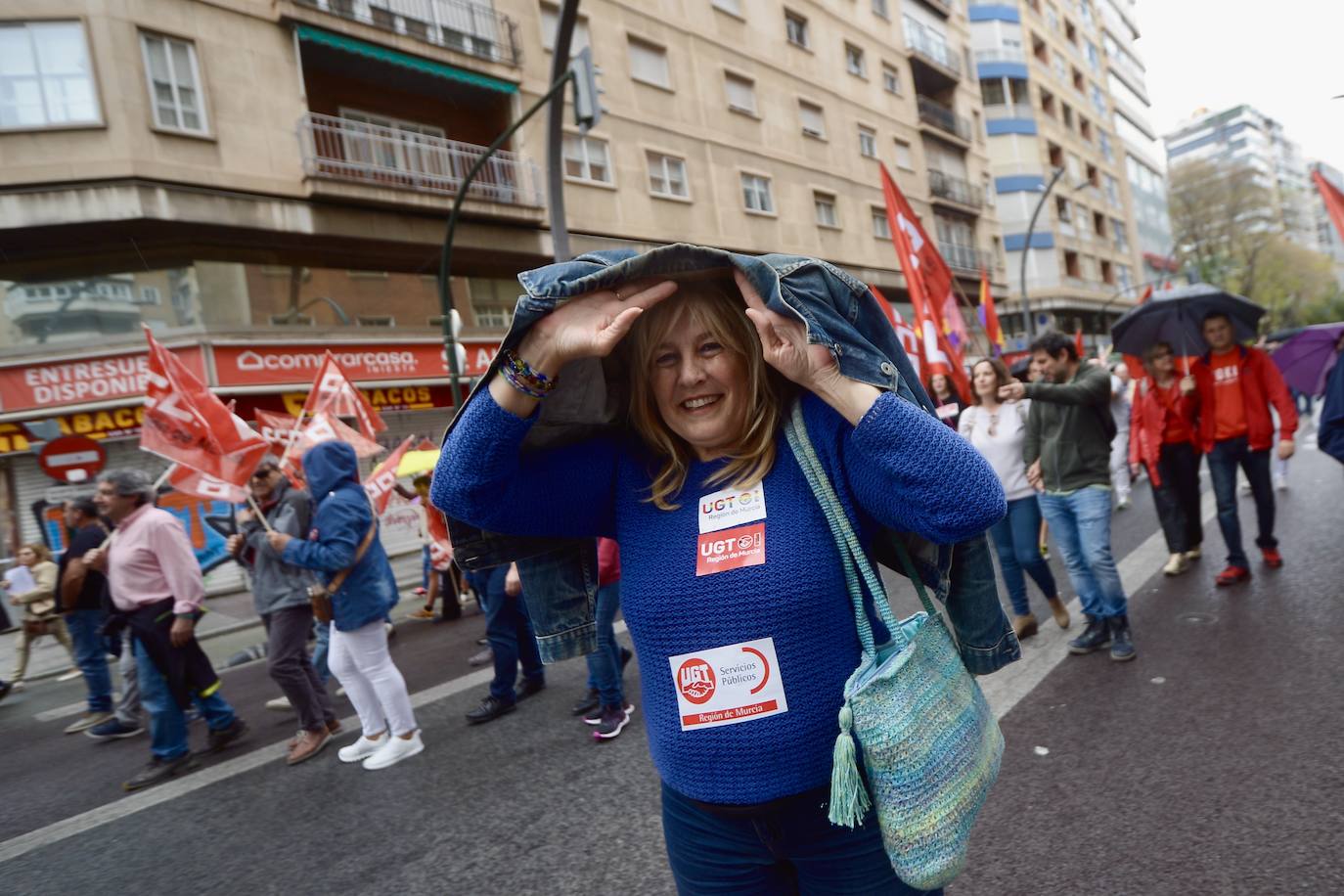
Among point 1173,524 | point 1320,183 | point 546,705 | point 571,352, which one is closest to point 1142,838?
point 571,352

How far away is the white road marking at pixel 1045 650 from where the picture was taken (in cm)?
427

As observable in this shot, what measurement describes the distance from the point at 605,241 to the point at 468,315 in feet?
11.3

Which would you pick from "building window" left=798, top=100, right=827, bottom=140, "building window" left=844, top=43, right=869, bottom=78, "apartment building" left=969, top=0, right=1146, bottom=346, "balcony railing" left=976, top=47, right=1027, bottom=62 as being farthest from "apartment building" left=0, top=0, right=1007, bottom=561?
"balcony railing" left=976, top=47, right=1027, bottom=62

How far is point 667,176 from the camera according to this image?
1972 centimetres

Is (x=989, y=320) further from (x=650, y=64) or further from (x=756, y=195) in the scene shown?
(x=650, y=64)

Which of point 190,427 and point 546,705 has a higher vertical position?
point 190,427

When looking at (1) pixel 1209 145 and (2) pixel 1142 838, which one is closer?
(2) pixel 1142 838

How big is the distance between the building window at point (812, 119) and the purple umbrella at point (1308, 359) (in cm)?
1924

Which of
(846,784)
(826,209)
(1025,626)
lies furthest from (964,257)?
(846,784)

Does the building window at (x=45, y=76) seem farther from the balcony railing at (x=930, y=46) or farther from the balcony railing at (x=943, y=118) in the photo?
the balcony railing at (x=930, y=46)

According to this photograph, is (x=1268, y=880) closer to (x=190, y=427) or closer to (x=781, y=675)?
(x=781, y=675)

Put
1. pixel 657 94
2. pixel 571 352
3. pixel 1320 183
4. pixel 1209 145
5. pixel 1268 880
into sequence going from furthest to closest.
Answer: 1. pixel 1209 145
2. pixel 657 94
3. pixel 1320 183
4. pixel 1268 880
5. pixel 571 352

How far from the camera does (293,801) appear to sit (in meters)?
4.25

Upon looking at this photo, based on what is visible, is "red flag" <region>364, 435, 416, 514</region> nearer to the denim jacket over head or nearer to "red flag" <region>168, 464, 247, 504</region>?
"red flag" <region>168, 464, 247, 504</region>
